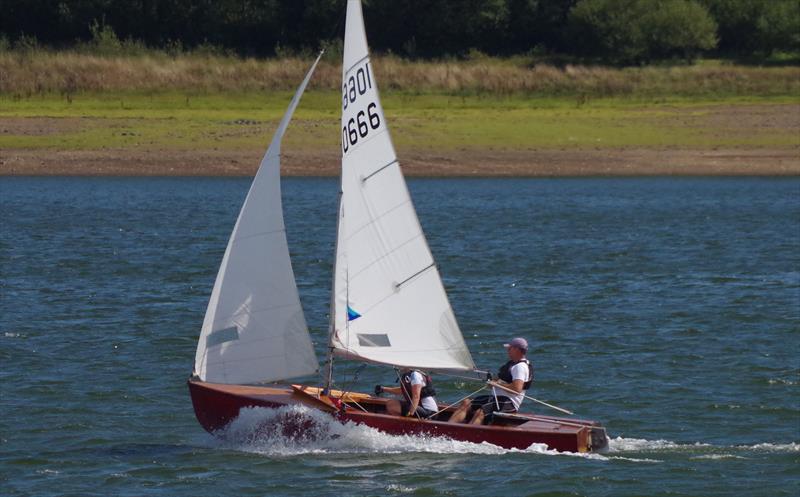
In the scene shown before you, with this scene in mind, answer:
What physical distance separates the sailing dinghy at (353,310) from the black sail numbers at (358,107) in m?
0.01

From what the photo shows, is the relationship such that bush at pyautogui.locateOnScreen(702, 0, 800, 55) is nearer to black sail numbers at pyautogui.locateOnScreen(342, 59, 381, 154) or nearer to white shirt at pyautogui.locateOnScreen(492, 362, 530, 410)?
white shirt at pyautogui.locateOnScreen(492, 362, 530, 410)

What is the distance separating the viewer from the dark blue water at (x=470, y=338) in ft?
62.1

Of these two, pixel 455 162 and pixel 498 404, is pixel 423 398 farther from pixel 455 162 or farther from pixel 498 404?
pixel 455 162

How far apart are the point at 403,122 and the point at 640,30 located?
18.9m

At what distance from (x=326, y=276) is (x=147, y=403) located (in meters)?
13.2

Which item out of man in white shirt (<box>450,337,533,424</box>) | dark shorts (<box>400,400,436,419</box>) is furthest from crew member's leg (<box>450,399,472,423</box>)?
dark shorts (<box>400,400,436,419</box>)

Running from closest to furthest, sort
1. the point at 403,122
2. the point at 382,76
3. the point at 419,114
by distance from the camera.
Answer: the point at 403,122 → the point at 419,114 → the point at 382,76

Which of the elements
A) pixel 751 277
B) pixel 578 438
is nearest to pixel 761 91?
pixel 751 277

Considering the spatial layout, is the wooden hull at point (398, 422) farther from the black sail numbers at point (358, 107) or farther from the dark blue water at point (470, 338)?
the black sail numbers at point (358, 107)

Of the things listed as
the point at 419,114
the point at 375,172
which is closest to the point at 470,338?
the point at 375,172

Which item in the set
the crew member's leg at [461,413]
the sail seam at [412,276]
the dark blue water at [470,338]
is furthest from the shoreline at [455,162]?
the crew member's leg at [461,413]

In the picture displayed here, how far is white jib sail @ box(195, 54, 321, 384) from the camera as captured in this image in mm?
19891

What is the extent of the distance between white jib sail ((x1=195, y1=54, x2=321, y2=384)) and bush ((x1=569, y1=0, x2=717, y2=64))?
53.7 m

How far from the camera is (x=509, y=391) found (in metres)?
19.7
